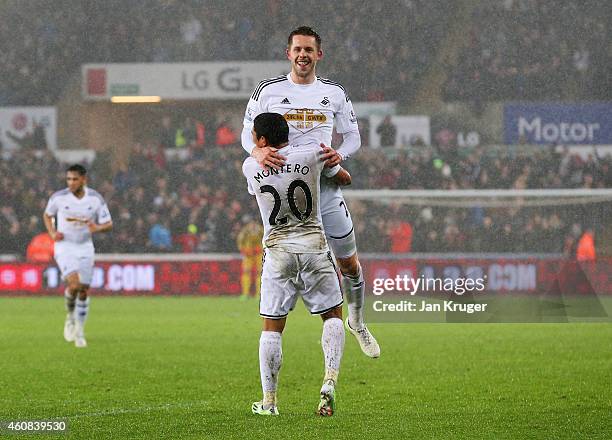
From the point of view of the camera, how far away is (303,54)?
7.10 m

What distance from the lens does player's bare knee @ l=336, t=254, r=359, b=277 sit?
789 centimetres

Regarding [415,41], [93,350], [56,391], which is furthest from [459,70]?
[56,391]

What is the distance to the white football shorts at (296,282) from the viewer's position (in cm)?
688

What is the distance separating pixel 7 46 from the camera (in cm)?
2736

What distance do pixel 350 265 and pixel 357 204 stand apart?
1477cm

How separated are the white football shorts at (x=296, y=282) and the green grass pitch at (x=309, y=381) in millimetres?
671

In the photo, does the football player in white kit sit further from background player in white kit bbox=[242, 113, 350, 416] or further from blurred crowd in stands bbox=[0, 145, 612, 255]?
blurred crowd in stands bbox=[0, 145, 612, 255]

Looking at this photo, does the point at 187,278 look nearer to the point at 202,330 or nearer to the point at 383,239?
the point at 383,239

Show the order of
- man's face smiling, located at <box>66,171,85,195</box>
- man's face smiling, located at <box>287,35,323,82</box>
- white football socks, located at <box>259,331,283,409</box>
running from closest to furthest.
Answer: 1. white football socks, located at <box>259,331,283,409</box>
2. man's face smiling, located at <box>287,35,323,82</box>
3. man's face smiling, located at <box>66,171,85,195</box>

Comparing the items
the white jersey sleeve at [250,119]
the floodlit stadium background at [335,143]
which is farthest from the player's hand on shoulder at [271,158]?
the floodlit stadium background at [335,143]

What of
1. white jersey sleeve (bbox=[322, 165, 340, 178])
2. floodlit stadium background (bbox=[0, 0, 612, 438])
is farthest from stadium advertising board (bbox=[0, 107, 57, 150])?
white jersey sleeve (bbox=[322, 165, 340, 178])

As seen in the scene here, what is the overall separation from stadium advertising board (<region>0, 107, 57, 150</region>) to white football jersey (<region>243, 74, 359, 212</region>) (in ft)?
69.5

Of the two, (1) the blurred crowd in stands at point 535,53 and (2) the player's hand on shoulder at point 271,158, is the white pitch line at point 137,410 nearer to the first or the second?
(2) the player's hand on shoulder at point 271,158

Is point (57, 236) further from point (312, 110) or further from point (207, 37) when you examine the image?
point (207, 37)
